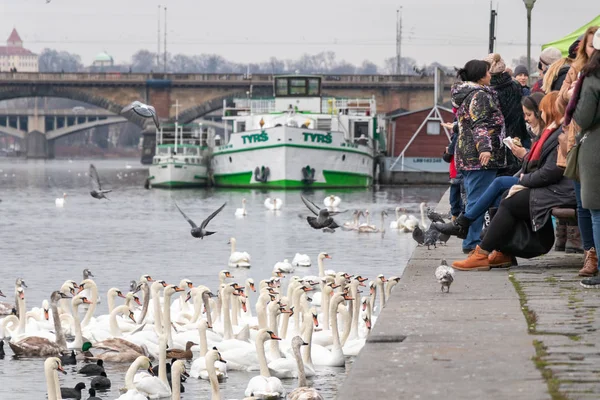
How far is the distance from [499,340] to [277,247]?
23935 millimetres

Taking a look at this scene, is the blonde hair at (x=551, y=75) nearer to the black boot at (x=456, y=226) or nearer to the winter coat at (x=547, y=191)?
the winter coat at (x=547, y=191)

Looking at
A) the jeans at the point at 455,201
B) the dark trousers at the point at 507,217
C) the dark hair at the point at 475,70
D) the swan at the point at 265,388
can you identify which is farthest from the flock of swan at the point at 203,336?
the dark hair at the point at 475,70

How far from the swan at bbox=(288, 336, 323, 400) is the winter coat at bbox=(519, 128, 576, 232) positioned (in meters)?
2.22

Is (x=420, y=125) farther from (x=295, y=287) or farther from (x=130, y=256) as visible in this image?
(x=295, y=287)

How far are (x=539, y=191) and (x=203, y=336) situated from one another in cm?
474

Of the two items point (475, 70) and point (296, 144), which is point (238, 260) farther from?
point (296, 144)

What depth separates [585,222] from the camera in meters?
9.72

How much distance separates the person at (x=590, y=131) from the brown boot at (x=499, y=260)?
1.80 m

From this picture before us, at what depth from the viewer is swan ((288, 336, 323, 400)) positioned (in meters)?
10.9

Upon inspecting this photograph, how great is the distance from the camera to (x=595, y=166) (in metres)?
8.88

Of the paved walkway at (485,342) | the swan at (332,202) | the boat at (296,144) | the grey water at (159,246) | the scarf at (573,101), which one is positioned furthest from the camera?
the boat at (296,144)

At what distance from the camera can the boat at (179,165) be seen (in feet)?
208

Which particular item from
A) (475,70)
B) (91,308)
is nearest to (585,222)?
(475,70)

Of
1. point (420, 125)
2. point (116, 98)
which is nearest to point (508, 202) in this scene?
point (420, 125)
